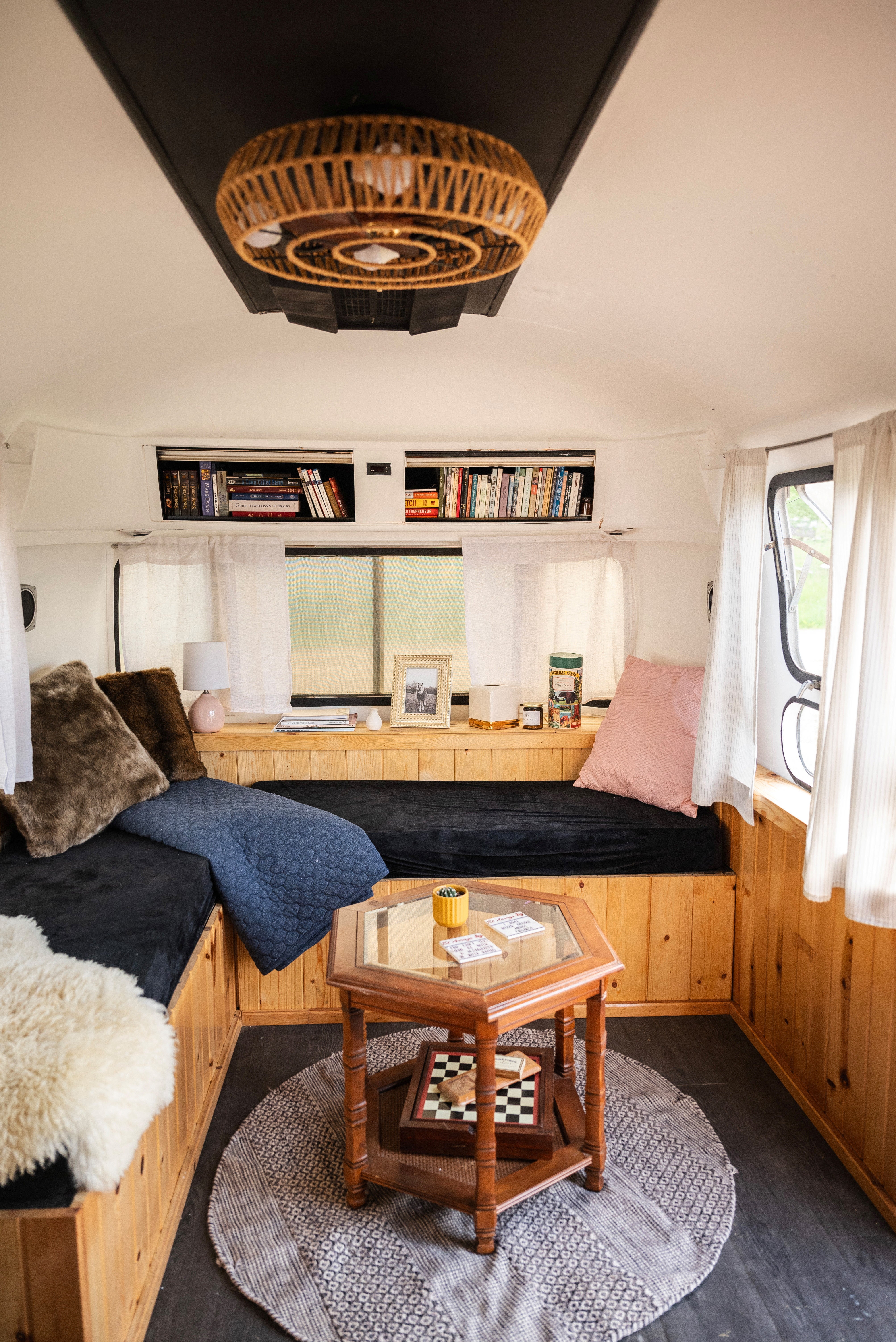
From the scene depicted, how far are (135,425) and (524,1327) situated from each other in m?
3.32

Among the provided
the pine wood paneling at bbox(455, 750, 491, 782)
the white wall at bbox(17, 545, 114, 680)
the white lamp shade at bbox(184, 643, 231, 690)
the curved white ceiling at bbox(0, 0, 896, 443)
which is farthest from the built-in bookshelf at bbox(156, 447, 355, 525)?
the pine wood paneling at bbox(455, 750, 491, 782)

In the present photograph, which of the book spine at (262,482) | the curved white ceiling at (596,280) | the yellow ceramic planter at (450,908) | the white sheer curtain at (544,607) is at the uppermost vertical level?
the curved white ceiling at (596,280)

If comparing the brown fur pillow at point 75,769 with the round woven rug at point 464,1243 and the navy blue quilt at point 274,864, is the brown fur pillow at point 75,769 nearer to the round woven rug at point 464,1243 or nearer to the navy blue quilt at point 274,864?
the navy blue quilt at point 274,864

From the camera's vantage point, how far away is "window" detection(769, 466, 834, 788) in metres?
3.00

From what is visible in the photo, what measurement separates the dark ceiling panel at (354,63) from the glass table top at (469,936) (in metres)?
1.83

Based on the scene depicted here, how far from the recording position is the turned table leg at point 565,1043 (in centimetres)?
264

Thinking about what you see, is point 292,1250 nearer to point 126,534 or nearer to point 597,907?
point 597,907

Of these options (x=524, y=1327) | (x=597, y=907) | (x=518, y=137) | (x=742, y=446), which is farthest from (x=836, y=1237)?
(x=518, y=137)

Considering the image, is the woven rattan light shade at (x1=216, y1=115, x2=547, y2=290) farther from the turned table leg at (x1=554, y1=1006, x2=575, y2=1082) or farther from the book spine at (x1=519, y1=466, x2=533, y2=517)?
the book spine at (x1=519, y1=466, x2=533, y2=517)

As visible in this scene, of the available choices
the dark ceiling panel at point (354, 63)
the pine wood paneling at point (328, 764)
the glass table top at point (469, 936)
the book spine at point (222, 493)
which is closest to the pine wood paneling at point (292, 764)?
the pine wood paneling at point (328, 764)

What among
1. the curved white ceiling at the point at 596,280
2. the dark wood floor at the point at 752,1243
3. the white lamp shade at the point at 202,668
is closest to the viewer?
the curved white ceiling at the point at 596,280

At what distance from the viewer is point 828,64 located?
1.33m

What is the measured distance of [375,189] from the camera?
125 centimetres

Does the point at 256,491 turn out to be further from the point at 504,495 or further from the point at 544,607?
the point at 544,607
